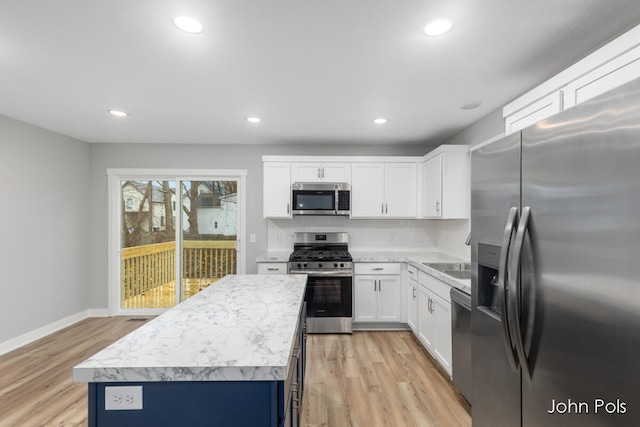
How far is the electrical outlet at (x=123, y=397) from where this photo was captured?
37.6 inches

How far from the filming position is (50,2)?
4.63 feet

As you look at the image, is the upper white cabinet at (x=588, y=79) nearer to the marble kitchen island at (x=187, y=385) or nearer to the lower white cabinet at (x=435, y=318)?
the lower white cabinet at (x=435, y=318)

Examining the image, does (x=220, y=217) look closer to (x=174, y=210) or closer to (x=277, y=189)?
(x=174, y=210)

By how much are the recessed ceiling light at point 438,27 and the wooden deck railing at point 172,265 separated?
11.5 feet

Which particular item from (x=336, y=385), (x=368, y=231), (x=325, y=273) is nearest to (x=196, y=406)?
(x=336, y=385)

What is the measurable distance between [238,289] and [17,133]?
3274 mm

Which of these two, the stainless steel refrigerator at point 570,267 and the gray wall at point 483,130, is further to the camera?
the gray wall at point 483,130

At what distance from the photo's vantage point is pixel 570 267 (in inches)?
37.0

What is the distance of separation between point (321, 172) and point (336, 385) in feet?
7.98

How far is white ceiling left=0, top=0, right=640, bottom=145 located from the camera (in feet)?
4.77

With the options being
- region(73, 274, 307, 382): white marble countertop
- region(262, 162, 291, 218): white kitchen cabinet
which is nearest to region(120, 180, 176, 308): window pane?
region(262, 162, 291, 218): white kitchen cabinet

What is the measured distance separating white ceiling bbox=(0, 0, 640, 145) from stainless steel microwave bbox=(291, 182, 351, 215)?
909 mm

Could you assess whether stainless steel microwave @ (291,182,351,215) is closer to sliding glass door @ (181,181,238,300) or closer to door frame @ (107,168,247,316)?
door frame @ (107,168,247,316)

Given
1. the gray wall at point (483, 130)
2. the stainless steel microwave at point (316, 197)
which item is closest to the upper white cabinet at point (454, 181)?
the gray wall at point (483, 130)
